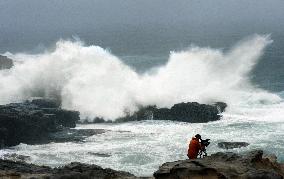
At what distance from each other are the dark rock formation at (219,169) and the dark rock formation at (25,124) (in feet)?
58.0

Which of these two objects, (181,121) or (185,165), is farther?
(181,121)

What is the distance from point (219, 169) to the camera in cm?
1299

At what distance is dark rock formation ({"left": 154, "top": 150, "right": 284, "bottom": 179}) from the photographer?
1284 centimetres

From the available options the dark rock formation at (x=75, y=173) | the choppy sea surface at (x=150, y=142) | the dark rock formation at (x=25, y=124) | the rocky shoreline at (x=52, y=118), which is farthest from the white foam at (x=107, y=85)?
the dark rock formation at (x=75, y=173)

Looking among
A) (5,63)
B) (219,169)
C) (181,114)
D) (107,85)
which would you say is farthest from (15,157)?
(5,63)

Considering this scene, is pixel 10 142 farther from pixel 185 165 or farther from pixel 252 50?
pixel 252 50

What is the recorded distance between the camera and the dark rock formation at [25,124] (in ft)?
97.1

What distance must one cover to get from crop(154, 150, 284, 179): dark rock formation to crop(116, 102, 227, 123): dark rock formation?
21473 millimetres

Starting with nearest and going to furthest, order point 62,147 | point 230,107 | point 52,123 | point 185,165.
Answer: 1. point 185,165
2. point 62,147
3. point 52,123
4. point 230,107

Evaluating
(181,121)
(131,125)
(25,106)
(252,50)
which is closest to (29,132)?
(25,106)

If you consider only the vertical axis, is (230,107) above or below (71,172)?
above

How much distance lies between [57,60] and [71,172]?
34378 mm

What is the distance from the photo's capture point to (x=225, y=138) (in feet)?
99.9

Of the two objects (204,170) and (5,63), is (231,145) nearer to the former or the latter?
(204,170)
